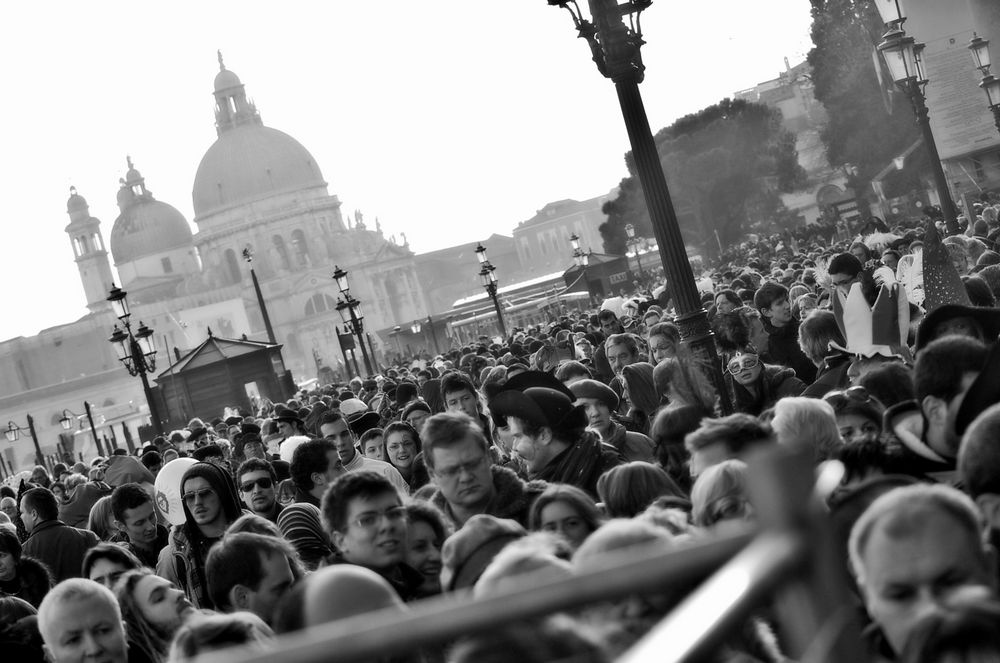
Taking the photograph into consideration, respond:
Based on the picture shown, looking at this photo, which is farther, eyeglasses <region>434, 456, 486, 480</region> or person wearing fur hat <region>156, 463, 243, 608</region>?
person wearing fur hat <region>156, 463, 243, 608</region>

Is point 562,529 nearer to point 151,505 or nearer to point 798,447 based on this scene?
point 798,447

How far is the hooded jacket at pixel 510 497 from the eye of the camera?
5.35 meters

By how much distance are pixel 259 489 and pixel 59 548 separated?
1598mm

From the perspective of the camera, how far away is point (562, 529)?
4414mm

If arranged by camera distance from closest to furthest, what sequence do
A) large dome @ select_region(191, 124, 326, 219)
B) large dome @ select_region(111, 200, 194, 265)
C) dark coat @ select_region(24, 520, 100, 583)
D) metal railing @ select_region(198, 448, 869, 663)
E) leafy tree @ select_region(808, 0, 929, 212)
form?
1. metal railing @ select_region(198, 448, 869, 663)
2. dark coat @ select_region(24, 520, 100, 583)
3. leafy tree @ select_region(808, 0, 929, 212)
4. large dome @ select_region(191, 124, 326, 219)
5. large dome @ select_region(111, 200, 194, 265)

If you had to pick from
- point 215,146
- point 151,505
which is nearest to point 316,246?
point 215,146

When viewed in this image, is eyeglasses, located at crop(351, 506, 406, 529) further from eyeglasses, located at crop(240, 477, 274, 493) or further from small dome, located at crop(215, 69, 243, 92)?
small dome, located at crop(215, 69, 243, 92)

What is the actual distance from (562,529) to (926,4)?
28.3 metres

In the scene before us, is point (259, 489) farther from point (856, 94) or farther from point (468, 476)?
point (856, 94)

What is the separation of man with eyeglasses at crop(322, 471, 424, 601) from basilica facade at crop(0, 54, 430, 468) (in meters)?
117

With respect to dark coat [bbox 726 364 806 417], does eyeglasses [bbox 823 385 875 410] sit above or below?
above

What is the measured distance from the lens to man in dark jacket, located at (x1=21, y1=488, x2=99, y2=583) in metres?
8.50

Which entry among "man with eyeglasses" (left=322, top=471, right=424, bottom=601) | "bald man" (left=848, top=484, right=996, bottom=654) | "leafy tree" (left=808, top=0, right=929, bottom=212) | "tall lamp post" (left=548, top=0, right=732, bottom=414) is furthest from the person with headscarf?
"leafy tree" (left=808, top=0, right=929, bottom=212)

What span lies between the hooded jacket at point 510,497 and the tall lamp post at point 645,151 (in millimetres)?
2551
